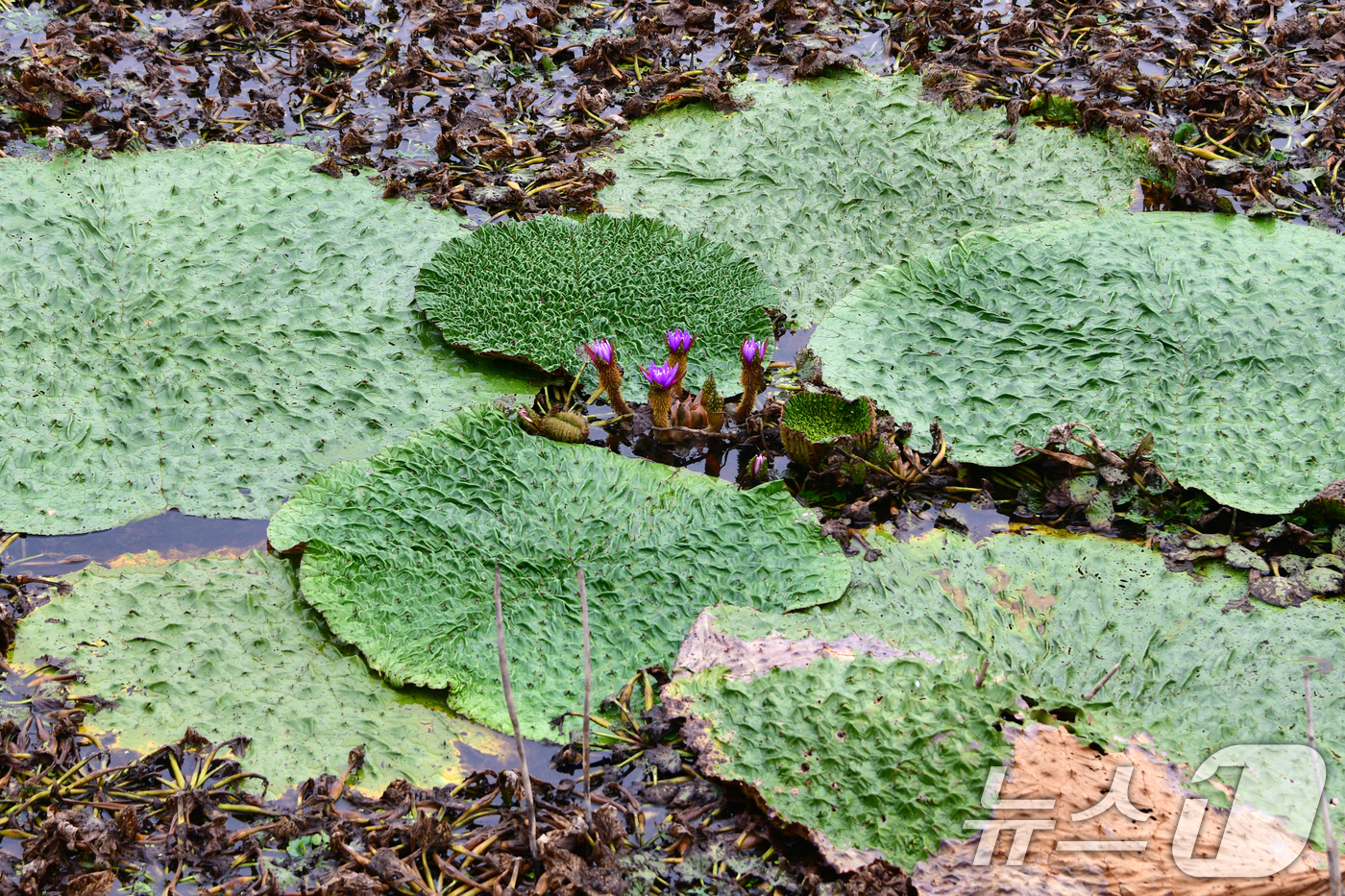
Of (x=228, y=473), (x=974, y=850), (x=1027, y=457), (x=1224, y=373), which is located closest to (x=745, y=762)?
(x=974, y=850)

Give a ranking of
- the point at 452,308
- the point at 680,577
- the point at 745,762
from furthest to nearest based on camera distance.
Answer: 1. the point at 452,308
2. the point at 680,577
3. the point at 745,762

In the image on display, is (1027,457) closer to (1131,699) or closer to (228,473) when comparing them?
(1131,699)

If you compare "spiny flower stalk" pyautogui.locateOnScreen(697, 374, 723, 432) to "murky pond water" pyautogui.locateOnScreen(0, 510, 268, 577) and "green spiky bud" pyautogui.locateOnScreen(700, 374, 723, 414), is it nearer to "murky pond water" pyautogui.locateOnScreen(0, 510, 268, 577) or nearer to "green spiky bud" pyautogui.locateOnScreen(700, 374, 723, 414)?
"green spiky bud" pyautogui.locateOnScreen(700, 374, 723, 414)

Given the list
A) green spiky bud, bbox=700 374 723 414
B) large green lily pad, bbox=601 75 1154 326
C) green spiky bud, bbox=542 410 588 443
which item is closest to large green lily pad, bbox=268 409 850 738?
green spiky bud, bbox=542 410 588 443

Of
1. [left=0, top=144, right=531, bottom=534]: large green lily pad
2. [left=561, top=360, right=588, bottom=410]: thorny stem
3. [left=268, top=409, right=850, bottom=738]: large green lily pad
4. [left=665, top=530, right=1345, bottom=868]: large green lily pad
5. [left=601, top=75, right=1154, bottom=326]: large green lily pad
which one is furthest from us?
[left=601, top=75, right=1154, bottom=326]: large green lily pad

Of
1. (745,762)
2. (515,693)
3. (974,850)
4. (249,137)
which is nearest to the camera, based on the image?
(974,850)

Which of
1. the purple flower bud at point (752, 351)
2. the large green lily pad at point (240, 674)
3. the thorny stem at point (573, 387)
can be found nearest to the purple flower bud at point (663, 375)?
the purple flower bud at point (752, 351)
